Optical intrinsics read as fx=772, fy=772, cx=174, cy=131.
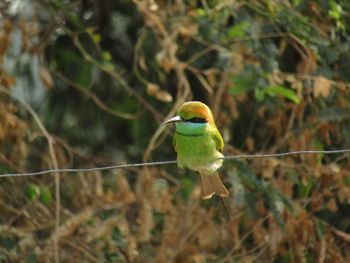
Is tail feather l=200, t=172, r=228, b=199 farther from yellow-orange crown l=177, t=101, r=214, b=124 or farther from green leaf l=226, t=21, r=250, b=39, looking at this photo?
green leaf l=226, t=21, r=250, b=39

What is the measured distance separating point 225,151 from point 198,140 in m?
1.26

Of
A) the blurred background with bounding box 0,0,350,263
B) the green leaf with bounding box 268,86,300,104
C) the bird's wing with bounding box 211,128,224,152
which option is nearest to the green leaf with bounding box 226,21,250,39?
the blurred background with bounding box 0,0,350,263

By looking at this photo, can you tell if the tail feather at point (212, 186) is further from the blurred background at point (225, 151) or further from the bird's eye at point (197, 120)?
the blurred background at point (225, 151)

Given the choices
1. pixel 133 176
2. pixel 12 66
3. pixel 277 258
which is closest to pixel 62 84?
pixel 12 66

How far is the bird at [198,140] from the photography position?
9.55 feet

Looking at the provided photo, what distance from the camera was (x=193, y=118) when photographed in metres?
2.91

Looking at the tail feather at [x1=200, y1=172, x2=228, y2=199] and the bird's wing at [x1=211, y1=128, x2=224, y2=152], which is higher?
the bird's wing at [x1=211, y1=128, x2=224, y2=152]

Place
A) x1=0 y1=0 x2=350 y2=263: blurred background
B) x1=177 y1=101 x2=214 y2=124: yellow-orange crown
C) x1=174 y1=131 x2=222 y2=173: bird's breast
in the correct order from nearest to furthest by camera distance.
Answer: x1=177 y1=101 x2=214 y2=124: yellow-orange crown → x1=174 y1=131 x2=222 y2=173: bird's breast → x1=0 y1=0 x2=350 y2=263: blurred background

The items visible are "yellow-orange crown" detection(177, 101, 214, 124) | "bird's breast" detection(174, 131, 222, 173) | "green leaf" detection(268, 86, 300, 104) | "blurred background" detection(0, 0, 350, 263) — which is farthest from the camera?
"blurred background" detection(0, 0, 350, 263)

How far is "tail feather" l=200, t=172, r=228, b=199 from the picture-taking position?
10.1 ft

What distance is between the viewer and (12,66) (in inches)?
196

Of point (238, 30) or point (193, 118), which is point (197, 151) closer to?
point (193, 118)

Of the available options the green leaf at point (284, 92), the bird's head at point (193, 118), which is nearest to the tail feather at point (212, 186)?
the bird's head at point (193, 118)

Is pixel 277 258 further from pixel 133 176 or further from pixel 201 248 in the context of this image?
pixel 133 176
